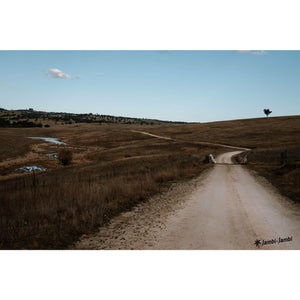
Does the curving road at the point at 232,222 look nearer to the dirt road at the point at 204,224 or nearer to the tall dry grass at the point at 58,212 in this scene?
the dirt road at the point at 204,224

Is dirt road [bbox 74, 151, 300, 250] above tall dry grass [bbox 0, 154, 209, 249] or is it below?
below

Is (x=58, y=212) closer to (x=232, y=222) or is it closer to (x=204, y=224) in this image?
(x=204, y=224)

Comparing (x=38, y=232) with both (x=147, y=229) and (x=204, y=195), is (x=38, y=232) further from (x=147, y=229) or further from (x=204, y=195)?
(x=204, y=195)

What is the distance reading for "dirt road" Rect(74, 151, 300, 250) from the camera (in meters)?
5.38

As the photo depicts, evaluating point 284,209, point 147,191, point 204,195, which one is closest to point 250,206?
point 284,209

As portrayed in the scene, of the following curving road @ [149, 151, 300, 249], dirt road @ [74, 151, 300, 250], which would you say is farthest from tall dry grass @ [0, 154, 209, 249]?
curving road @ [149, 151, 300, 249]

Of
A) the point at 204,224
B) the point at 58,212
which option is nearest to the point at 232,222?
the point at 204,224

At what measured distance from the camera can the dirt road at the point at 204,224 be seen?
5.38 metres

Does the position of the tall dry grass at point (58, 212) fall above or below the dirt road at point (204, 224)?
above

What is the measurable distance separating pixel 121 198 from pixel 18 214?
3699 millimetres

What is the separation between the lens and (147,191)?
10.8 metres

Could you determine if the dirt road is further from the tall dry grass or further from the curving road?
the tall dry grass

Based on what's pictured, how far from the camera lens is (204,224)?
6.59 meters

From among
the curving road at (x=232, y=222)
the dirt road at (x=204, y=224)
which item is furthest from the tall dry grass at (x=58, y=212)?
the curving road at (x=232, y=222)
